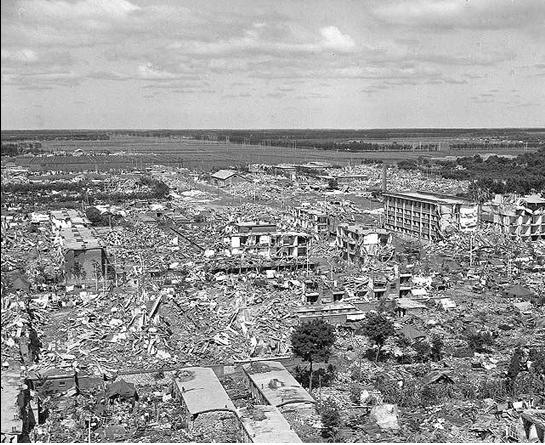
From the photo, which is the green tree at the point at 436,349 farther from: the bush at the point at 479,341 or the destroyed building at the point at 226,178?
the destroyed building at the point at 226,178

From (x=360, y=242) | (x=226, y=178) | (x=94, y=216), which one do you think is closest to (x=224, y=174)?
(x=226, y=178)

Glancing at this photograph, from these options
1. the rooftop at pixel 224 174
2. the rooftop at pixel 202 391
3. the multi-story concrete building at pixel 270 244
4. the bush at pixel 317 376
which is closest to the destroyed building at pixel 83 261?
the multi-story concrete building at pixel 270 244

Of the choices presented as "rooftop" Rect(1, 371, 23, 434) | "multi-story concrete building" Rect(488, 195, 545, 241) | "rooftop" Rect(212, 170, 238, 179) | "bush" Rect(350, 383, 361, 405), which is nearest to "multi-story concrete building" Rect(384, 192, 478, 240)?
"multi-story concrete building" Rect(488, 195, 545, 241)

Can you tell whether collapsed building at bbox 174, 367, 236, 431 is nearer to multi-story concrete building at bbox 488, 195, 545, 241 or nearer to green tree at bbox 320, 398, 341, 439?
green tree at bbox 320, 398, 341, 439

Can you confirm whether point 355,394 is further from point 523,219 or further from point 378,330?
point 523,219

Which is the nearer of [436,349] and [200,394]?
[200,394]

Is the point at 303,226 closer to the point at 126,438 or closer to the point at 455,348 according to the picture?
the point at 455,348
